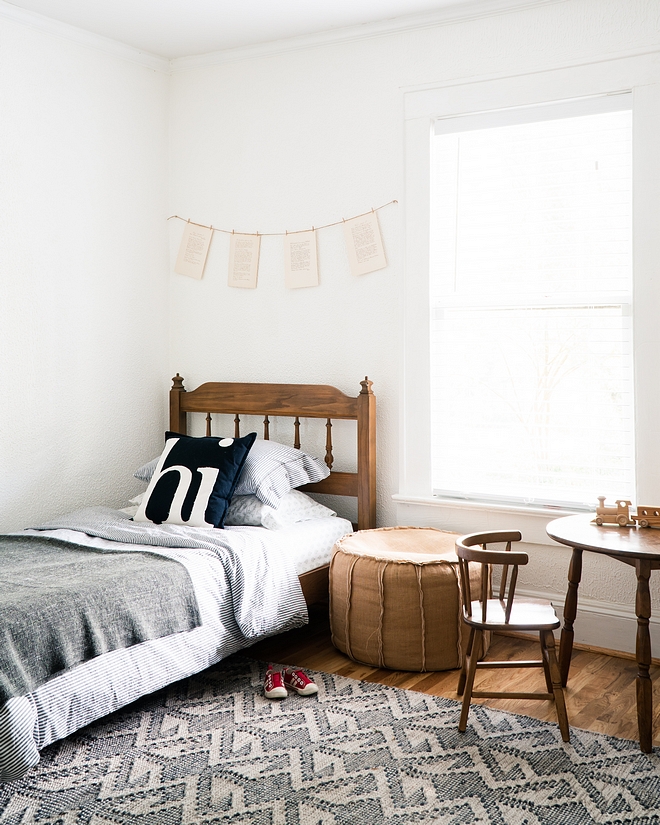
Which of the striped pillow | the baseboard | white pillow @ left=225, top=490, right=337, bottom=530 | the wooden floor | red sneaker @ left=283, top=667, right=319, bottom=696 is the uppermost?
the striped pillow

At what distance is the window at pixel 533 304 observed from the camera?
10.3ft

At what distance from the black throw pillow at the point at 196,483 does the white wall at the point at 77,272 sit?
1.96ft

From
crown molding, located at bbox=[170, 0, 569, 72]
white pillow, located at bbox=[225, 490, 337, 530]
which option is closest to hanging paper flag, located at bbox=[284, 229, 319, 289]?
crown molding, located at bbox=[170, 0, 569, 72]

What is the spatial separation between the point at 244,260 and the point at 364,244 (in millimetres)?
701

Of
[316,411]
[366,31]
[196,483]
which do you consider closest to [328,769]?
[196,483]

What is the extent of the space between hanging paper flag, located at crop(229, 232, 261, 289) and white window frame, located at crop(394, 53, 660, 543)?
2.83 ft

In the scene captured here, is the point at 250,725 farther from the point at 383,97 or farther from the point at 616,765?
the point at 383,97

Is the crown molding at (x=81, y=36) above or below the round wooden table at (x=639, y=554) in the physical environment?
above

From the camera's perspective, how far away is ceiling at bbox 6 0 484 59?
340cm

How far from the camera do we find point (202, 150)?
13.7 ft

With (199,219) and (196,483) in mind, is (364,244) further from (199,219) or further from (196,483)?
(196,483)

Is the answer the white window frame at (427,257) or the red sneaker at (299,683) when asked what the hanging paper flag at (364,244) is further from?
the red sneaker at (299,683)

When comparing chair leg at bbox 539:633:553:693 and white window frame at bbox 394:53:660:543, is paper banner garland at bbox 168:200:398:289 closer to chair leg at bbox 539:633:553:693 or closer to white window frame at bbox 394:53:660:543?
white window frame at bbox 394:53:660:543

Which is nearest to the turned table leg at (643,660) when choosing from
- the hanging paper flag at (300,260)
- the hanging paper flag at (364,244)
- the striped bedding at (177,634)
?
the striped bedding at (177,634)
